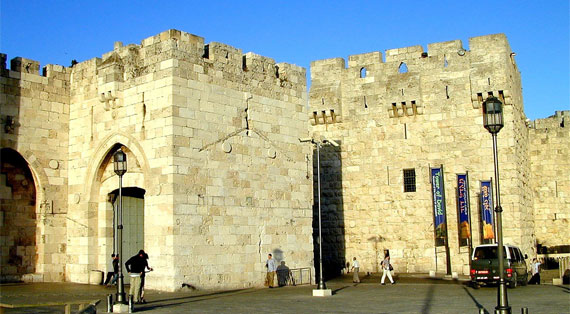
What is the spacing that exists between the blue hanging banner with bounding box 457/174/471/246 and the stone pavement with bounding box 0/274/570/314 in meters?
4.27

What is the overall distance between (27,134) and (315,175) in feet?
41.8

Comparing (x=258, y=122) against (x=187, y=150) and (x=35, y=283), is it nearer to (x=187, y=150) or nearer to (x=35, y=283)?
(x=187, y=150)

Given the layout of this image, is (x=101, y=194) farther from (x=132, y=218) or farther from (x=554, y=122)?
(x=554, y=122)

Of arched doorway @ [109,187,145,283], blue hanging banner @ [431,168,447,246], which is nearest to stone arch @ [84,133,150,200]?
arched doorway @ [109,187,145,283]

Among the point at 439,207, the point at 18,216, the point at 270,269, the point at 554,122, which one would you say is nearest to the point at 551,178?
the point at 554,122

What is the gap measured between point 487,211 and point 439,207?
1.81 m

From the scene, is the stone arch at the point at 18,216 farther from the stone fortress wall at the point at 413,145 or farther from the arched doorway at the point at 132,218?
the stone fortress wall at the point at 413,145

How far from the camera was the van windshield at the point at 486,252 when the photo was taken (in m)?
19.4

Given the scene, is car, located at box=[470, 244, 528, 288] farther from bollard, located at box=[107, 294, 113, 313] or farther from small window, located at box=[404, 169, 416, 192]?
bollard, located at box=[107, 294, 113, 313]

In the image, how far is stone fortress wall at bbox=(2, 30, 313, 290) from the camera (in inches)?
704

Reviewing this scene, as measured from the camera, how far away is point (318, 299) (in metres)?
16.4

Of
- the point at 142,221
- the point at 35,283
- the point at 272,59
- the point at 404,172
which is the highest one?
the point at 272,59

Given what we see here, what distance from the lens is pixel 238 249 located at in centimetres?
1916

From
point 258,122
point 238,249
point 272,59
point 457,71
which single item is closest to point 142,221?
point 238,249
